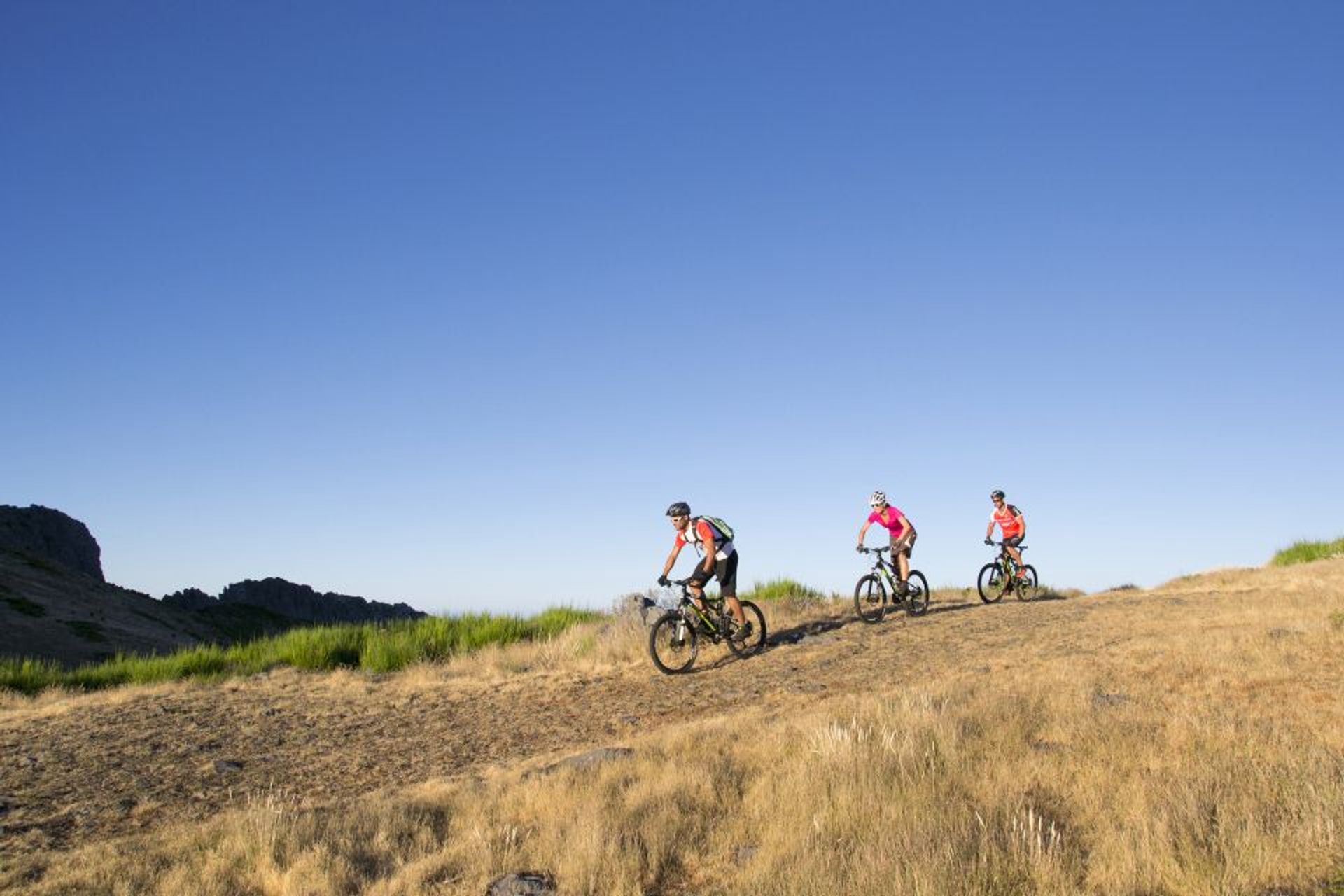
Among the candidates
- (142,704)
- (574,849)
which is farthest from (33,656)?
(574,849)

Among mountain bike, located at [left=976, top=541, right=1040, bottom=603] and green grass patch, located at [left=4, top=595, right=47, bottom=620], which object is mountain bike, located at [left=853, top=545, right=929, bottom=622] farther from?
green grass patch, located at [left=4, top=595, right=47, bottom=620]

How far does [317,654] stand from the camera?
643 inches

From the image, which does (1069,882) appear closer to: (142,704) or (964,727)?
(964,727)

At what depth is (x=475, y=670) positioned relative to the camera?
15.2 meters

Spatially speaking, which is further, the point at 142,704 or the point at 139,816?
the point at 142,704

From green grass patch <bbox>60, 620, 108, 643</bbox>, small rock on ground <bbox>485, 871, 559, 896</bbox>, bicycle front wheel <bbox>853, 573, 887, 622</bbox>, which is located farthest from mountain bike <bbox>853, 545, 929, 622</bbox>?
green grass patch <bbox>60, 620, 108, 643</bbox>

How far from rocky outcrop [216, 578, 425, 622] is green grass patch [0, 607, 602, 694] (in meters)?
68.4

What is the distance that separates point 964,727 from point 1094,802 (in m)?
1.93

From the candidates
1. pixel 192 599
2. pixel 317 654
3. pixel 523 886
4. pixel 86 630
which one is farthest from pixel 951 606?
pixel 192 599

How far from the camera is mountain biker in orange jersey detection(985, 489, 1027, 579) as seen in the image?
21453 mm

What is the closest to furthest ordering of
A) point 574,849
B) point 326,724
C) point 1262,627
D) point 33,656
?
point 574,849
point 326,724
point 1262,627
point 33,656

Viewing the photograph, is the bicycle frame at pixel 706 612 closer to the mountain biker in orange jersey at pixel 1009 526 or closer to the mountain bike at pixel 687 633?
the mountain bike at pixel 687 633

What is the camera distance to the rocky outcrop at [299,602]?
8650 cm

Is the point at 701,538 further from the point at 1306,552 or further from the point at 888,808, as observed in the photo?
the point at 1306,552
